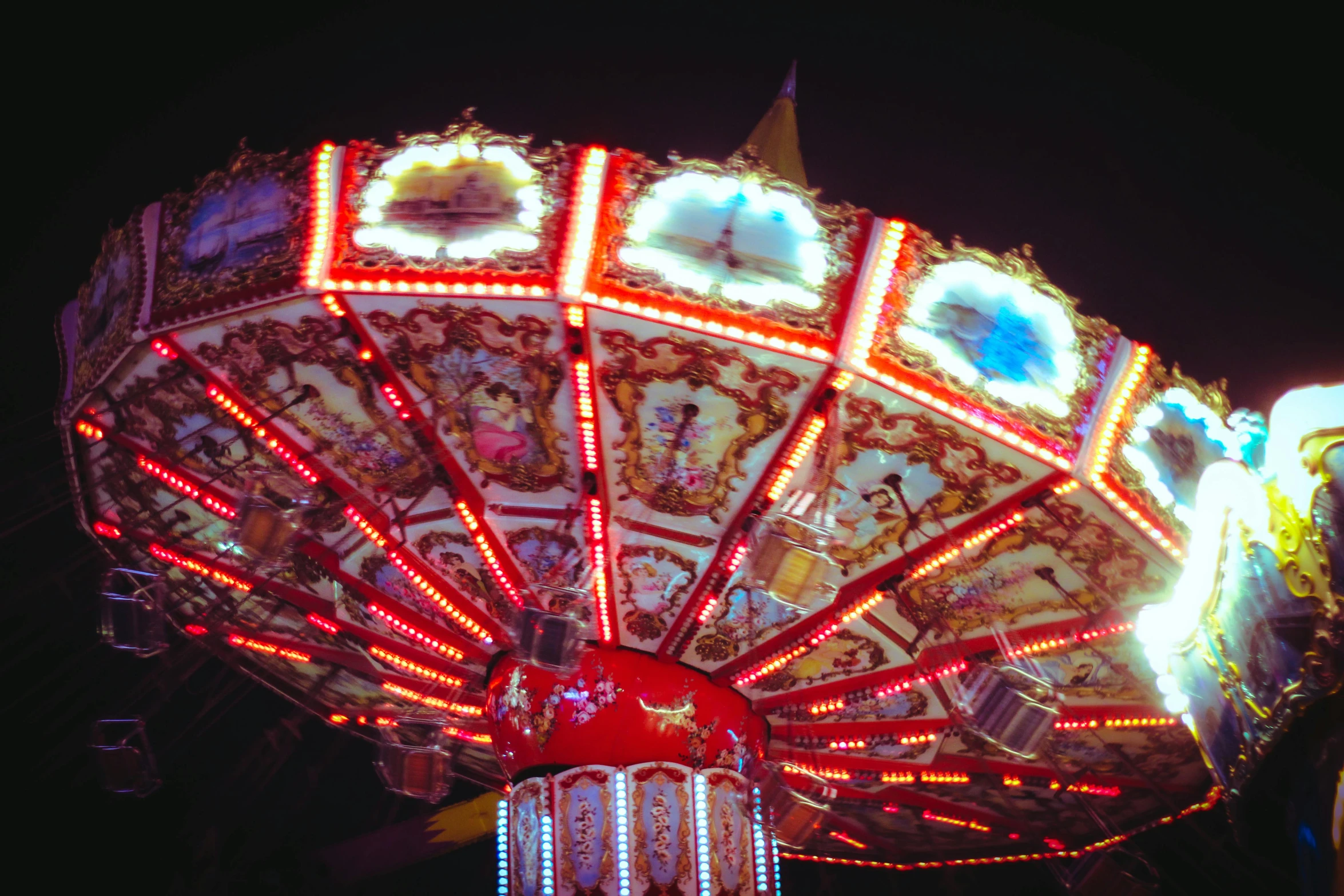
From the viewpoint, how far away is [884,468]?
20.3 ft

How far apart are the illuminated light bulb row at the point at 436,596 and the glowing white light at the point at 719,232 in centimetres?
350

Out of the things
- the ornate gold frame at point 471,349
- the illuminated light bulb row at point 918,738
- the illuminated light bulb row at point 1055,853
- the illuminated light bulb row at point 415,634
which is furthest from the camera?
the illuminated light bulb row at point 1055,853

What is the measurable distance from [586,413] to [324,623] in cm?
392

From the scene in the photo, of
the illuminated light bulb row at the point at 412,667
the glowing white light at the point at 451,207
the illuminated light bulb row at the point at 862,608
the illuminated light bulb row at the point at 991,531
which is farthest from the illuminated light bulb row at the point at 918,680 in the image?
the glowing white light at the point at 451,207

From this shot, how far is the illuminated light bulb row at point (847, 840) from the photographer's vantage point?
37.8 feet

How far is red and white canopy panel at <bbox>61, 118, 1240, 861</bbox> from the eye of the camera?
207 inches

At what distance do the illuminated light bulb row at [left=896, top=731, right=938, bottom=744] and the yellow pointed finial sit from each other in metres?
5.90

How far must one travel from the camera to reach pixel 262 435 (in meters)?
6.79

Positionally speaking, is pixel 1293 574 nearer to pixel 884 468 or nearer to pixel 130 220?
pixel 884 468

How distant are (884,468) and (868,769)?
4.55 meters

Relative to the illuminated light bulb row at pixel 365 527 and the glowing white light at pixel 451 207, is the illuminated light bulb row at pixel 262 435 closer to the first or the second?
the illuminated light bulb row at pixel 365 527

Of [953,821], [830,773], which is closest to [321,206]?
[830,773]

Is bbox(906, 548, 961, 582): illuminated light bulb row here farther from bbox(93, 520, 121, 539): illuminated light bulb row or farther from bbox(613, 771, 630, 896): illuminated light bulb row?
bbox(93, 520, 121, 539): illuminated light bulb row

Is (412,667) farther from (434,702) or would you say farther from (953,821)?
(953,821)
